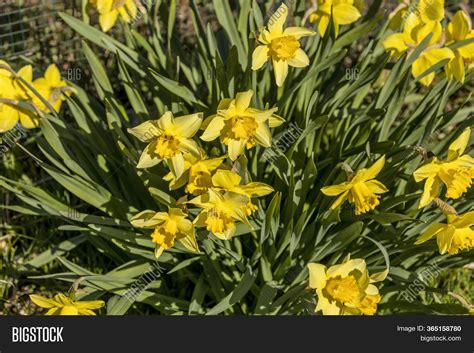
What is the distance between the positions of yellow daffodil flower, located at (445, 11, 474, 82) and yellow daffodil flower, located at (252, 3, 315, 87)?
564 millimetres

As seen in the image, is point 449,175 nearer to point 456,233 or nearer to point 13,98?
point 456,233

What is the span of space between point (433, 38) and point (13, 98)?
1476mm

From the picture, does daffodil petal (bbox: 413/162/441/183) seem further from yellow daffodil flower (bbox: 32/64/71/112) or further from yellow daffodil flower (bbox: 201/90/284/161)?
yellow daffodil flower (bbox: 32/64/71/112)

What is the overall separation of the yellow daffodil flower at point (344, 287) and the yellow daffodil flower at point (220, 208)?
0.27 metres

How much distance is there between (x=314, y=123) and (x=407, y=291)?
756mm

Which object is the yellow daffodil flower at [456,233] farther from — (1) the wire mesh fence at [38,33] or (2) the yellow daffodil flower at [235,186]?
(1) the wire mesh fence at [38,33]

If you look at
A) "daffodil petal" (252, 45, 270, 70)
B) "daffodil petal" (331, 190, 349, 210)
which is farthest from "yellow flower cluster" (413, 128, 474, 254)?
"daffodil petal" (252, 45, 270, 70)

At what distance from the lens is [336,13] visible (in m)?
2.45

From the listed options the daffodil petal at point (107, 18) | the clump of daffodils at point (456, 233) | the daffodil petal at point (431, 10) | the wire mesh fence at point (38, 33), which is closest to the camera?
the clump of daffodils at point (456, 233)

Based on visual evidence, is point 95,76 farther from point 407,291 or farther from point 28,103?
point 407,291

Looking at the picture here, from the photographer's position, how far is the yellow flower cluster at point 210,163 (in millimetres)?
2053

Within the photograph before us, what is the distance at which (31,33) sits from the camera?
354 cm

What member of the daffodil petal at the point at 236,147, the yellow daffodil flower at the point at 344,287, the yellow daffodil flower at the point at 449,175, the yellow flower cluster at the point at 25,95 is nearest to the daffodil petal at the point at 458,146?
the yellow daffodil flower at the point at 449,175

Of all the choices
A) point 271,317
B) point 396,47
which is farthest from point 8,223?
point 396,47
